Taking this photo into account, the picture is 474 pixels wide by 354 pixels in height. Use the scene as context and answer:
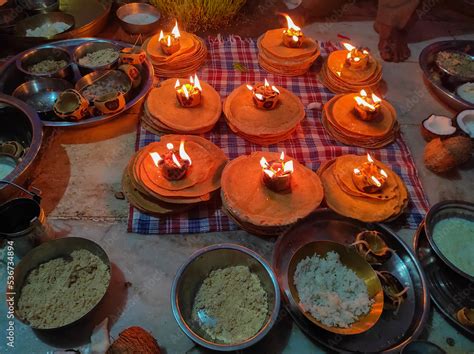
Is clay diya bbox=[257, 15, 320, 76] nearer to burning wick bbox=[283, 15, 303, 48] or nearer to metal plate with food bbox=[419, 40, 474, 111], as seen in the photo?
burning wick bbox=[283, 15, 303, 48]

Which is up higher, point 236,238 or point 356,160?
point 356,160

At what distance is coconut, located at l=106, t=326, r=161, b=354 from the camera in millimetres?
1919

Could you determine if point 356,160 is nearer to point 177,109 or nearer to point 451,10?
point 177,109

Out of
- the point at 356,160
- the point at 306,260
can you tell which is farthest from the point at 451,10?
the point at 306,260

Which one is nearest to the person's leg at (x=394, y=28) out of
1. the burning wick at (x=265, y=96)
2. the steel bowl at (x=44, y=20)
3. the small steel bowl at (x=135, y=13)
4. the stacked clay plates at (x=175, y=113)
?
the burning wick at (x=265, y=96)

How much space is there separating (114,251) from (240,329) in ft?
3.58

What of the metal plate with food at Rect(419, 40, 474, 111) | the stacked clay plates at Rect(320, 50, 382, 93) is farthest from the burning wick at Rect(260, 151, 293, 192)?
the metal plate with food at Rect(419, 40, 474, 111)

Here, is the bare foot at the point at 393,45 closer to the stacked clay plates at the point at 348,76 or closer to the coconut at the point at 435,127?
the stacked clay plates at the point at 348,76

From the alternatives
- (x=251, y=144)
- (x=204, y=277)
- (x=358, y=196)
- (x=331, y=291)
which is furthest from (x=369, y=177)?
(x=204, y=277)

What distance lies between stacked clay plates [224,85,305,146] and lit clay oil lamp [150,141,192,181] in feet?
2.27

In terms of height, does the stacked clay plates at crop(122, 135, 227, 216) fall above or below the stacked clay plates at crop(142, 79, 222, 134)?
below

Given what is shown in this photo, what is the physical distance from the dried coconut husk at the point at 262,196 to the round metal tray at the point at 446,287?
90cm

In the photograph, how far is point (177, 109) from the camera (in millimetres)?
3260

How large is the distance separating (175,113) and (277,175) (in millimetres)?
1217
